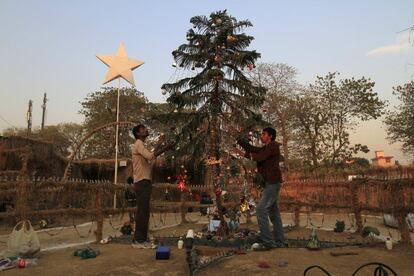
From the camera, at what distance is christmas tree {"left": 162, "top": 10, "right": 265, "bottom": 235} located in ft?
23.5

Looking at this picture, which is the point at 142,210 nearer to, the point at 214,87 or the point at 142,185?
the point at 142,185

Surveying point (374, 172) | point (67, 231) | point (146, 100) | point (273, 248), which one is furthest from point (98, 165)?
point (273, 248)

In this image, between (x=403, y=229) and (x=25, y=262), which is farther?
(x=403, y=229)

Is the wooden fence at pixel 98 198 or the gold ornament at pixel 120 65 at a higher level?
the gold ornament at pixel 120 65

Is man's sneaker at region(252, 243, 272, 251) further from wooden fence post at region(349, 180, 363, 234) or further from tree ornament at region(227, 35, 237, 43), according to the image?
tree ornament at region(227, 35, 237, 43)

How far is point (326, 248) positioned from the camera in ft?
18.6

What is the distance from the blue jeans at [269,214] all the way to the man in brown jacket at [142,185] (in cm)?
169

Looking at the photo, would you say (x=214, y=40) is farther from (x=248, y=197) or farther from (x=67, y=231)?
(x=67, y=231)

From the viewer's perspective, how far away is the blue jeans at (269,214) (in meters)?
5.54

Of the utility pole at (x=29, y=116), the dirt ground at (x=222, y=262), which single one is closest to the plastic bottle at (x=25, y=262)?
the dirt ground at (x=222, y=262)

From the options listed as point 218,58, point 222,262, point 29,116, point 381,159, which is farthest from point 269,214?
point 381,159

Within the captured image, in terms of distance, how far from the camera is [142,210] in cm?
588

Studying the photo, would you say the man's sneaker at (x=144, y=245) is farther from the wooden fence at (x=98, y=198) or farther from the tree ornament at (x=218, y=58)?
the tree ornament at (x=218, y=58)

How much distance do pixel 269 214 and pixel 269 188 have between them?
0.47m
